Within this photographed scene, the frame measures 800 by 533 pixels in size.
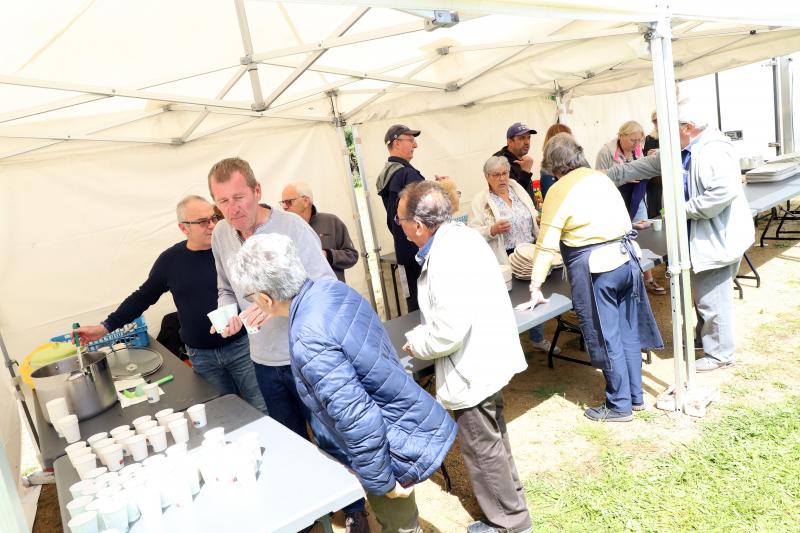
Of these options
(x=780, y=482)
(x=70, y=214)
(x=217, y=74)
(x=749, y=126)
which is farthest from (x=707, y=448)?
(x=749, y=126)

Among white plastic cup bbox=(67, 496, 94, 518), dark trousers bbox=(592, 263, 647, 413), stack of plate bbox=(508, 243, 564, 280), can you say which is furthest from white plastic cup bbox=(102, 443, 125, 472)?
stack of plate bbox=(508, 243, 564, 280)

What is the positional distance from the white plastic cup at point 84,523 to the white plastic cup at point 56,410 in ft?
3.01

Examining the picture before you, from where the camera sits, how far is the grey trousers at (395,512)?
1934 millimetres

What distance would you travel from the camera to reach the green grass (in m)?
2.31

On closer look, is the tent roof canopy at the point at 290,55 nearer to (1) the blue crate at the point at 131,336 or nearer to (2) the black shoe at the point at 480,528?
(1) the blue crate at the point at 131,336

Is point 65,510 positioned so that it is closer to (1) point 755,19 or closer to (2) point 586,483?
(2) point 586,483

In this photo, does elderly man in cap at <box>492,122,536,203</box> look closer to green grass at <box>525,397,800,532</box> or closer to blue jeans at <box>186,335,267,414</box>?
green grass at <box>525,397,800,532</box>

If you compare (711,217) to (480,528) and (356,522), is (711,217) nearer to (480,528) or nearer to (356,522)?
(480,528)

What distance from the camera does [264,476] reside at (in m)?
1.64

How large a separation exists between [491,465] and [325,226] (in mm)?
2493

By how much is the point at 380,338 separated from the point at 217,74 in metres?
2.62

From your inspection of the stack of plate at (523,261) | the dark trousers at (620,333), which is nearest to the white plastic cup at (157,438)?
the dark trousers at (620,333)

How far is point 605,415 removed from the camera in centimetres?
320

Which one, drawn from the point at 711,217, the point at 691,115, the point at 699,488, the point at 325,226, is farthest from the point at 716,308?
the point at 325,226
